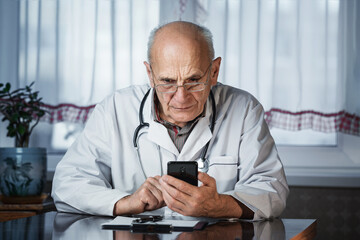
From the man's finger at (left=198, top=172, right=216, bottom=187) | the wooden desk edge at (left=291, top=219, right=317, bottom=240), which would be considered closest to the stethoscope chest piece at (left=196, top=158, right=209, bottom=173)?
the man's finger at (left=198, top=172, right=216, bottom=187)

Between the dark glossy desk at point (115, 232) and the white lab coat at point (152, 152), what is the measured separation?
0.59 feet

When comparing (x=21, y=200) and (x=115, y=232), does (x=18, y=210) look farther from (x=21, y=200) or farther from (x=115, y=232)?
(x=115, y=232)

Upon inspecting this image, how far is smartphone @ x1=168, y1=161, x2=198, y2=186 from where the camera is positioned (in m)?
1.52

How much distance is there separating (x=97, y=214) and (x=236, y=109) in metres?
0.72

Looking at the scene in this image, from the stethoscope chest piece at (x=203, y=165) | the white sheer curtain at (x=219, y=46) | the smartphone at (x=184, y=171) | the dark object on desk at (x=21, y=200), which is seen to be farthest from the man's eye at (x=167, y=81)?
the dark object on desk at (x=21, y=200)

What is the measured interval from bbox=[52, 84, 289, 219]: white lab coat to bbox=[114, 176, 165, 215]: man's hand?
0.10 meters

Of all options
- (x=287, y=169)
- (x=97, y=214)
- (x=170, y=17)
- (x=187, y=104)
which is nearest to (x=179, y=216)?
(x=97, y=214)

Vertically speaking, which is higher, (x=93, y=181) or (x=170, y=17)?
(x=170, y=17)

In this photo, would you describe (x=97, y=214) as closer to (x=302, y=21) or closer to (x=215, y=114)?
A: (x=215, y=114)

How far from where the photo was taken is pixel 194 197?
Answer: 4.98 ft

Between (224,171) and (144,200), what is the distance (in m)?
0.44

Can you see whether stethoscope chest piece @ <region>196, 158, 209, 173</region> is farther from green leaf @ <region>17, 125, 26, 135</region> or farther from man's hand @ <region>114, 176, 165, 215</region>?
green leaf @ <region>17, 125, 26, 135</region>

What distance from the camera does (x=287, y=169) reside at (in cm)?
287

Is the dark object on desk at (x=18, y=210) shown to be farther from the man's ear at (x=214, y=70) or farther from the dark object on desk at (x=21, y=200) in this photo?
the man's ear at (x=214, y=70)
